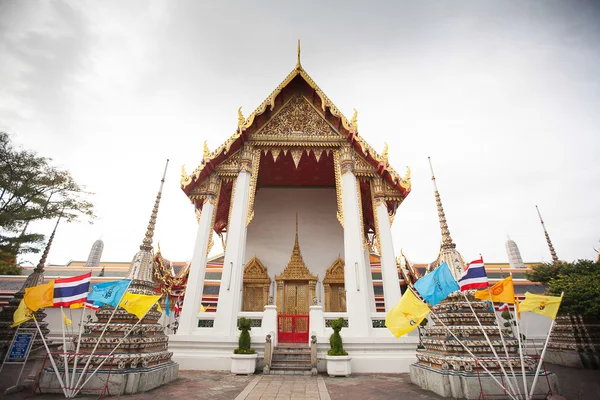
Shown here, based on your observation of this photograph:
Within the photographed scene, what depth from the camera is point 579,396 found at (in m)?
3.81

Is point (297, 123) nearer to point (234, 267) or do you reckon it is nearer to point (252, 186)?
point (252, 186)

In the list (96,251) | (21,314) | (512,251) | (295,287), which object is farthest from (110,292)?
(512,251)

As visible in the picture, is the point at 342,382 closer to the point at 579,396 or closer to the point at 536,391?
the point at 536,391

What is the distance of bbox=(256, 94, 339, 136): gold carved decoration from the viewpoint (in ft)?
30.7

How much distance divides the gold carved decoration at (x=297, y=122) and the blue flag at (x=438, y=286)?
20.4 feet

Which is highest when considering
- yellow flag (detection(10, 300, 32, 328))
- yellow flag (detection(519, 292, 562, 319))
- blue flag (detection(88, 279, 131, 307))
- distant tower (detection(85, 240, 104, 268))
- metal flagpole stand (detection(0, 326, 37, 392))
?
distant tower (detection(85, 240, 104, 268))

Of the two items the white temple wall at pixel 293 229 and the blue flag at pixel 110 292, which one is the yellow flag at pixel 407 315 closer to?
the blue flag at pixel 110 292

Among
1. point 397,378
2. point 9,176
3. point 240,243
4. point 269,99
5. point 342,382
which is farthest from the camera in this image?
point 269,99

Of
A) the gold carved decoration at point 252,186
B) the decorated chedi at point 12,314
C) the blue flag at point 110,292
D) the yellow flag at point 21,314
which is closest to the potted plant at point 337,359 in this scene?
the gold carved decoration at point 252,186

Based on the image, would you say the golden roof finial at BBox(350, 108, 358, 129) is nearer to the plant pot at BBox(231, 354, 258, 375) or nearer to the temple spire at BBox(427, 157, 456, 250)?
the temple spire at BBox(427, 157, 456, 250)

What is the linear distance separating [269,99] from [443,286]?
24.6 feet

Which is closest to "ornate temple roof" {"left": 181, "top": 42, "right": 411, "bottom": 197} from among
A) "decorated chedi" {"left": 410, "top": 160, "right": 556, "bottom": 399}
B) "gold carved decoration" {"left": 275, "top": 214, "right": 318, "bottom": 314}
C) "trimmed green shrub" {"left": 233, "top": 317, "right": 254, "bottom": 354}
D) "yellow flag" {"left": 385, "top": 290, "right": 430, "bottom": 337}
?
"gold carved decoration" {"left": 275, "top": 214, "right": 318, "bottom": 314}

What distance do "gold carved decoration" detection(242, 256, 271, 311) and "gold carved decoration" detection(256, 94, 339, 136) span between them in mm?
4921

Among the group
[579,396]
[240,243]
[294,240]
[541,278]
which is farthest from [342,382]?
[541,278]
